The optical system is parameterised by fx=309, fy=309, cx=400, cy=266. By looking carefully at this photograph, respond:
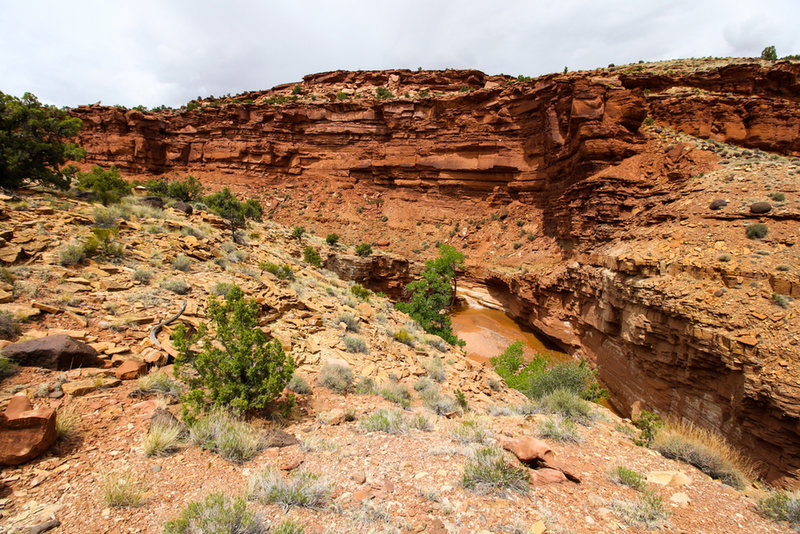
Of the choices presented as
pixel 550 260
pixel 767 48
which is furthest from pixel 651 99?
pixel 767 48

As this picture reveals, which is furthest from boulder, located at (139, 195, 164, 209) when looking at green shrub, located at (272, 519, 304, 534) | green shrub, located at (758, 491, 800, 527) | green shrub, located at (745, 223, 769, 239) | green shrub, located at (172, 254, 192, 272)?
green shrub, located at (745, 223, 769, 239)

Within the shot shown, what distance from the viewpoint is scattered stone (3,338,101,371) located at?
3.80 m

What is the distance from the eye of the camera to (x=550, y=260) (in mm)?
20031

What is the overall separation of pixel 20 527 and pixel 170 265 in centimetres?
715

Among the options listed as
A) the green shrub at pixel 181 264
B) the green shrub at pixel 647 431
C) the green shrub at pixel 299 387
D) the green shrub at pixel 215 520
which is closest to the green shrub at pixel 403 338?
the green shrub at pixel 299 387

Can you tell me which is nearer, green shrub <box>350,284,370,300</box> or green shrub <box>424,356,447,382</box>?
green shrub <box>424,356,447,382</box>

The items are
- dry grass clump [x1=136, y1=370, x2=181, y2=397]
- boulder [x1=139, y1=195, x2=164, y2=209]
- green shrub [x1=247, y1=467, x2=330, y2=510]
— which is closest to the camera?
green shrub [x1=247, y1=467, x2=330, y2=510]

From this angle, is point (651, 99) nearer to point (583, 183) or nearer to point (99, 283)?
point (583, 183)

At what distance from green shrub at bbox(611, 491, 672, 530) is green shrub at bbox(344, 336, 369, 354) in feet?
18.9

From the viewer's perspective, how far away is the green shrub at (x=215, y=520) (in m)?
2.22

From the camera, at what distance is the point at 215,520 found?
7.54 feet

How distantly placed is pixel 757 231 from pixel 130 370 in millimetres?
16360

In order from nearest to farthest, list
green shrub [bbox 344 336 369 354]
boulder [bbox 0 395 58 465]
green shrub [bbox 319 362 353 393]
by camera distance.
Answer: boulder [bbox 0 395 58 465] < green shrub [bbox 319 362 353 393] < green shrub [bbox 344 336 369 354]

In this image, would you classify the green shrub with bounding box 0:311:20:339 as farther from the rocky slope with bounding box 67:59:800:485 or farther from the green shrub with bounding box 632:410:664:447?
the rocky slope with bounding box 67:59:800:485
